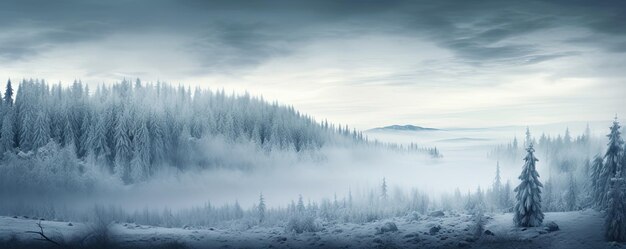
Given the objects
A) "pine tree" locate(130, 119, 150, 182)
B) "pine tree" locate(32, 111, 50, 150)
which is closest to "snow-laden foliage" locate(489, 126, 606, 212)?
"pine tree" locate(130, 119, 150, 182)

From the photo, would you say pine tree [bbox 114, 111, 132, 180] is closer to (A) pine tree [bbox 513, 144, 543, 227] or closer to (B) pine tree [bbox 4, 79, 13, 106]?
(B) pine tree [bbox 4, 79, 13, 106]

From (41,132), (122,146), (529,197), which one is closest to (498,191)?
(529,197)

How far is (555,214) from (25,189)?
174317 millimetres

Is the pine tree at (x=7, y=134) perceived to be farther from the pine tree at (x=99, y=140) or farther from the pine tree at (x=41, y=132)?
the pine tree at (x=99, y=140)

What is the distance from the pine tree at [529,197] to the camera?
75.2 metres

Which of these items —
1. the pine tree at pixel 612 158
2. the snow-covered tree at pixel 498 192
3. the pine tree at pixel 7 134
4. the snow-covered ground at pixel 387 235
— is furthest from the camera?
the pine tree at pixel 7 134

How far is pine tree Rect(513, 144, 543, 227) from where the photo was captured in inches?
2961

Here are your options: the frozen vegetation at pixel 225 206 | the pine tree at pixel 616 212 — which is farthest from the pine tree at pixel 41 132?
the pine tree at pixel 616 212

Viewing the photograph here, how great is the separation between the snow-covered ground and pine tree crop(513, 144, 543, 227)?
5.47 feet

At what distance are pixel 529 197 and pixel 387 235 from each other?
24738mm

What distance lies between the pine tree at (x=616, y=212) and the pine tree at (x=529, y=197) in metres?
10.2

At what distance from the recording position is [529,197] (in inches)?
2987

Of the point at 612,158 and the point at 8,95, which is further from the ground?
the point at 8,95

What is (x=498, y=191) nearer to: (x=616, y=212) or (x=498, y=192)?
(x=498, y=192)
